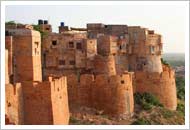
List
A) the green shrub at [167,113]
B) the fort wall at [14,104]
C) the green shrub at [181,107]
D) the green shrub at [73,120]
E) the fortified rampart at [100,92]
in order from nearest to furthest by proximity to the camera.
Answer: the fort wall at [14,104], the green shrub at [73,120], the fortified rampart at [100,92], the green shrub at [167,113], the green shrub at [181,107]

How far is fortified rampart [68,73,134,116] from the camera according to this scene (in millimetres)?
19609

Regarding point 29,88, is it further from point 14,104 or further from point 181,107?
point 181,107

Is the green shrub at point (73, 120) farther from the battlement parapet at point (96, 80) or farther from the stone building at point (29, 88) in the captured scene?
the battlement parapet at point (96, 80)

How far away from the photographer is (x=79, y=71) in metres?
21.4

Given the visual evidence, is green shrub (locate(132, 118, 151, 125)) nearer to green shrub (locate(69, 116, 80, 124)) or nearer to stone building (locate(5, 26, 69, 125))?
green shrub (locate(69, 116, 80, 124))

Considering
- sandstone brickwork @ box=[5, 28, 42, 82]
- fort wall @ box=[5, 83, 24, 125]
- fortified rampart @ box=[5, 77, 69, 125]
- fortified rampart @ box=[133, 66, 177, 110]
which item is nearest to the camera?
fort wall @ box=[5, 83, 24, 125]

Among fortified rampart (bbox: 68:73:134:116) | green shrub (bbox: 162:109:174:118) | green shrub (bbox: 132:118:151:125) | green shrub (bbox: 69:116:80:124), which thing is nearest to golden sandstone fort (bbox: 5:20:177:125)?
fortified rampart (bbox: 68:73:134:116)

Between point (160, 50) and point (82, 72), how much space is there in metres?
3.74

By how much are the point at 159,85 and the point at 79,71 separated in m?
2.73

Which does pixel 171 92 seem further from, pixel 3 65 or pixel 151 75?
pixel 3 65

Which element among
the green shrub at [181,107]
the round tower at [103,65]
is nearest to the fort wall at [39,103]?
the round tower at [103,65]

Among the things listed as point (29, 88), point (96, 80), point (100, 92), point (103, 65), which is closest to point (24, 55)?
point (29, 88)

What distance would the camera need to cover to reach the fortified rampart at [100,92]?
19609mm

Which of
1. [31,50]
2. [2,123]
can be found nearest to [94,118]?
[31,50]
